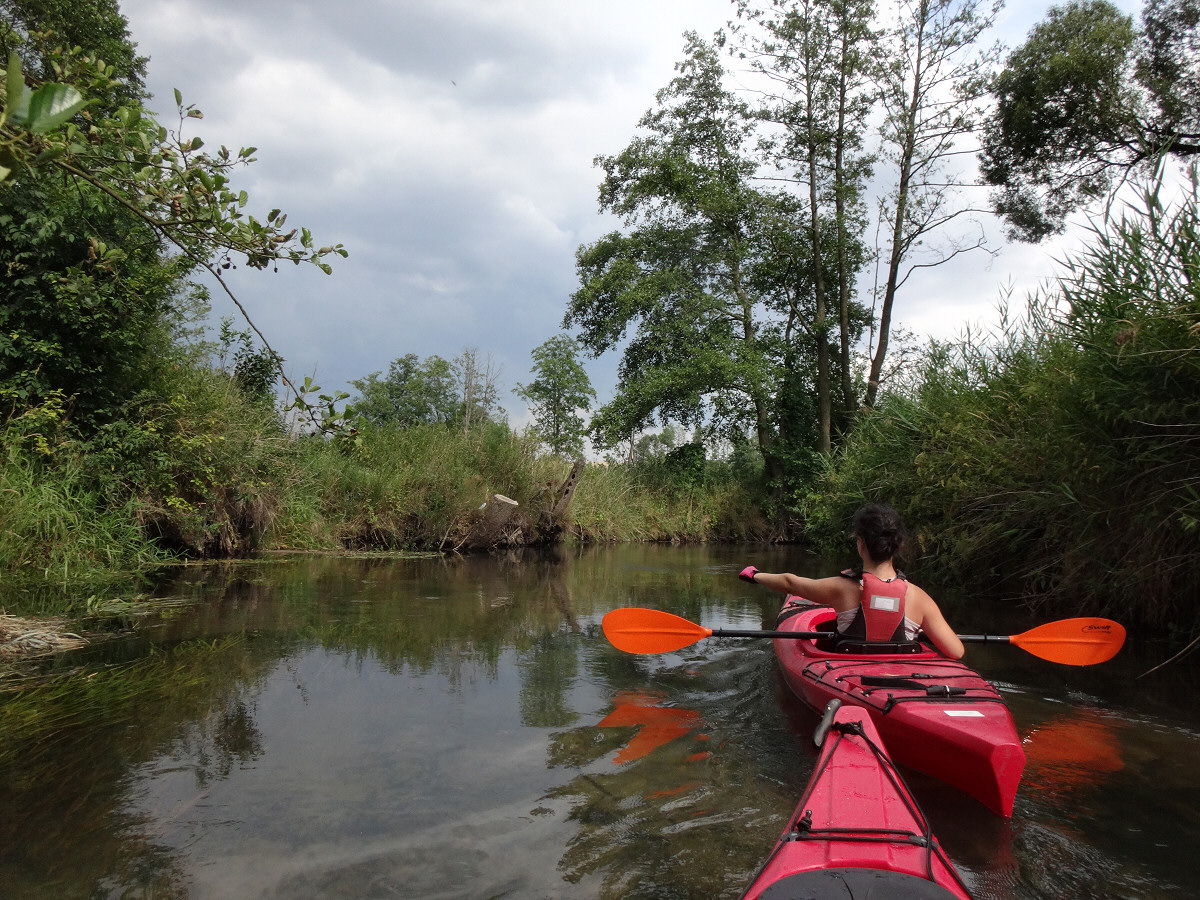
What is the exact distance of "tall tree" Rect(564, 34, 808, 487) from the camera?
2047 centimetres

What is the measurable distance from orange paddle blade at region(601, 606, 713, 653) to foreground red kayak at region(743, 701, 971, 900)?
2.53m

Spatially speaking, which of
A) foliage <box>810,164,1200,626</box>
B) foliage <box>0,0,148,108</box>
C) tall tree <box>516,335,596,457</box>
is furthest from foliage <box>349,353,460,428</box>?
foliage <box>810,164,1200,626</box>

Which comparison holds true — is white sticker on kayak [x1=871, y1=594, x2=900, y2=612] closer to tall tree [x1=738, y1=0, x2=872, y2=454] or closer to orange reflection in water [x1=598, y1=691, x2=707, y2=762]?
orange reflection in water [x1=598, y1=691, x2=707, y2=762]

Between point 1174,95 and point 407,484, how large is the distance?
48.6ft

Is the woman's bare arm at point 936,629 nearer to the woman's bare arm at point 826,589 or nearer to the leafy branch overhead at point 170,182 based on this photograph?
the woman's bare arm at point 826,589

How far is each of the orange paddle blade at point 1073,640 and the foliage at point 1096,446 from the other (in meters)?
0.78

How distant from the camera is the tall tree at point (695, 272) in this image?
2047cm

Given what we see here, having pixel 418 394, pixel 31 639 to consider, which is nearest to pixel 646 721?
pixel 31 639

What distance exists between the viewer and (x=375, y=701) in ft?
14.1

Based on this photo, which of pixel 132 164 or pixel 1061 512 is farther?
pixel 1061 512

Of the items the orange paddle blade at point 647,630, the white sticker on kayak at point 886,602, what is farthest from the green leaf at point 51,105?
the orange paddle blade at point 647,630

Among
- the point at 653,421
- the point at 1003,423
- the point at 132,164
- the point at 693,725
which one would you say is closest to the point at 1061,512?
the point at 1003,423

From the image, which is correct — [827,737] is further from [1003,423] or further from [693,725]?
[1003,423]

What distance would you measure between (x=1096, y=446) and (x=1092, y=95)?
10861mm
